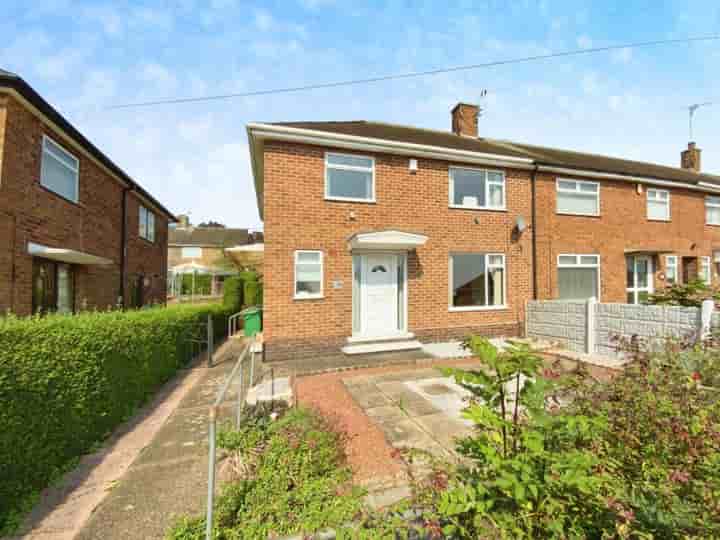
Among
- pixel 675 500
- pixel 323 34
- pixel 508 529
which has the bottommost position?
pixel 508 529

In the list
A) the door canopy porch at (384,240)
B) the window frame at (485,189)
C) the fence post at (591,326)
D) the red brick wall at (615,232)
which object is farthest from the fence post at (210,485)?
the red brick wall at (615,232)

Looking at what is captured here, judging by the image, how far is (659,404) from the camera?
2270 mm

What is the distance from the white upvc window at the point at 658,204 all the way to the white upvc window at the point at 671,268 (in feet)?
5.07

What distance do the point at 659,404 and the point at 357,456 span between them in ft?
8.53

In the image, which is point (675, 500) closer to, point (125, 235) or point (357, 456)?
point (357, 456)

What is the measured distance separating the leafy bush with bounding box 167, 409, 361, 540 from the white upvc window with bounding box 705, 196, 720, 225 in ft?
60.3

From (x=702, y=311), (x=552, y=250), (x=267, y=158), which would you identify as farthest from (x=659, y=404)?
(x=552, y=250)

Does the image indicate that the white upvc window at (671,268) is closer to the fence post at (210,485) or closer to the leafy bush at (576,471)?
the leafy bush at (576,471)

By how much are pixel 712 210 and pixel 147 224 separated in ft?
82.3

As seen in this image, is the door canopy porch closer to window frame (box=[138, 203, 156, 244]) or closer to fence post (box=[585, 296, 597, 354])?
fence post (box=[585, 296, 597, 354])

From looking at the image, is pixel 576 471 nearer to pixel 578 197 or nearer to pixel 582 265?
pixel 582 265

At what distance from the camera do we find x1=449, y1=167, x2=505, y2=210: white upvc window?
9344mm

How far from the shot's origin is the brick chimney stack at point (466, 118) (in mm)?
13078

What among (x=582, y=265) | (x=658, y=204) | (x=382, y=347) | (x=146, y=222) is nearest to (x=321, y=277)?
(x=382, y=347)
